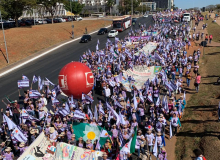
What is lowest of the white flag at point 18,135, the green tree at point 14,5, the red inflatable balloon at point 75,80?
the white flag at point 18,135

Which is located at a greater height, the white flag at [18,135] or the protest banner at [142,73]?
the protest banner at [142,73]

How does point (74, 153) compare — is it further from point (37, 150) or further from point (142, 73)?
point (142, 73)

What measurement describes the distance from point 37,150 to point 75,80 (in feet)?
16.5

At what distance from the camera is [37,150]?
9.32m

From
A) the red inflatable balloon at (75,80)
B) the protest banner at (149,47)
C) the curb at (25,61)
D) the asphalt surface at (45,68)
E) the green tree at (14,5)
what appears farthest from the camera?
the green tree at (14,5)

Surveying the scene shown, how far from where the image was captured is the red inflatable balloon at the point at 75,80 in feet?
43.8

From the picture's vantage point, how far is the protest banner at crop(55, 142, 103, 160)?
885cm

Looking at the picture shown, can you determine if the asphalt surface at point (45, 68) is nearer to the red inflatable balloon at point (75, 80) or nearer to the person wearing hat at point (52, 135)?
the red inflatable balloon at point (75, 80)

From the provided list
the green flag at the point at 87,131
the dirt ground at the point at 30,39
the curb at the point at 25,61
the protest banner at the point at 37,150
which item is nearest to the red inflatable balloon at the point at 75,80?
the green flag at the point at 87,131

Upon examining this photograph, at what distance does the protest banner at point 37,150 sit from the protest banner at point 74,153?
2.38 feet

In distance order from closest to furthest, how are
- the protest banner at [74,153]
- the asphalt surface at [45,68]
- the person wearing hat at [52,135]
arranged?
the protest banner at [74,153] < the person wearing hat at [52,135] < the asphalt surface at [45,68]

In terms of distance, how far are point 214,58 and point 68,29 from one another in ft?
114

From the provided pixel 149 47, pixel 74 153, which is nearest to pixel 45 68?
pixel 149 47

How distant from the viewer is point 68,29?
173 feet
